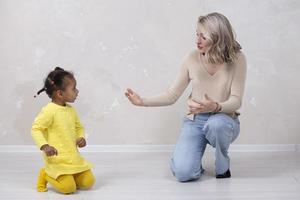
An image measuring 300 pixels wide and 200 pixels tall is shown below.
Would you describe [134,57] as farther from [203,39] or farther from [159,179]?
[159,179]

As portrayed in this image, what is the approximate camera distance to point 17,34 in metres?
3.08

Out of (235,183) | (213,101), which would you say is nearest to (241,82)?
(213,101)

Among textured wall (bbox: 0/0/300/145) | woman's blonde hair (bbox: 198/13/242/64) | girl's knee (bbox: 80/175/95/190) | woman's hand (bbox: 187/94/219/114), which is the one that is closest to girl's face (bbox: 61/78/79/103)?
girl's knee (bbox: 80/175/95/190)

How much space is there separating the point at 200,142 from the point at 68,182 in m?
0.67

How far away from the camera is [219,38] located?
2465 mm

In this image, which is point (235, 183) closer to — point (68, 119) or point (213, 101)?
point (213, 101)

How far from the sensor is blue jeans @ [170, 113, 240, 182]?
2.43 metres

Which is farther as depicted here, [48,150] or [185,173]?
[185,173]

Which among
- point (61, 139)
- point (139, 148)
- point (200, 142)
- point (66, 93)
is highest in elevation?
point (66, 93)

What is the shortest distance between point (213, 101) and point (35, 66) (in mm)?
1137

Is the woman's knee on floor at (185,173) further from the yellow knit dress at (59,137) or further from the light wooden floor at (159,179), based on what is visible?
the yellow knit dress at (59,137)

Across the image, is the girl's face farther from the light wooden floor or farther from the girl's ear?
the light wooden floor

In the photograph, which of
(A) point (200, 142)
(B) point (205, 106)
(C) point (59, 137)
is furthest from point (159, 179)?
(C) point (59, 137)

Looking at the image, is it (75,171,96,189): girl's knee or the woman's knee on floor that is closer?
(75,171,96,189): girl's knee
